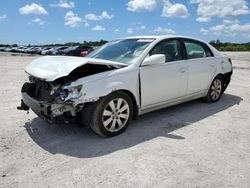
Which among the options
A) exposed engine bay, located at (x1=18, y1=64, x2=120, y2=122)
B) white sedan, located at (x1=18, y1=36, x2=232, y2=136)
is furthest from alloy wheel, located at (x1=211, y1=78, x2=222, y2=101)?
exposed engine bay, located at (x1=18, y1=64, x2=120, y2=122)

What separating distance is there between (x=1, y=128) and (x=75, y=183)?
2.37 meters

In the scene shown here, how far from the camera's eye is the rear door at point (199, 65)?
18.9 feet

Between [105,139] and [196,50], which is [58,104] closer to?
[105,139]

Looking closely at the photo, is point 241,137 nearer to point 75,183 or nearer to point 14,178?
point 75,183

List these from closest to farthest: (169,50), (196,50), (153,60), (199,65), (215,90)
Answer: (153,60)
(169,50)
(199,65)
(196,50)
(215,90)

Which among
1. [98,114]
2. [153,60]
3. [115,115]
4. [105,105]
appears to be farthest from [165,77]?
[98,114]

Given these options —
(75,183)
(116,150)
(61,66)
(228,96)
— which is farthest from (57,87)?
(228,96)

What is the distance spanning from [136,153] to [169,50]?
2.36 meters

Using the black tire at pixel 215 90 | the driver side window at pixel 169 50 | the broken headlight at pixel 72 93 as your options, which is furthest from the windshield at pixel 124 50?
the black tire at pixel 215 90

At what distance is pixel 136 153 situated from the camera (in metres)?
3.86

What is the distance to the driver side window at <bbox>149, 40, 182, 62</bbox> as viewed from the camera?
16.8 ft

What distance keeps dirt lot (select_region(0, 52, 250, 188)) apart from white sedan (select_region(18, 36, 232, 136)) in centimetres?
38

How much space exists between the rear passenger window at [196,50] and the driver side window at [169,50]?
0.29 m

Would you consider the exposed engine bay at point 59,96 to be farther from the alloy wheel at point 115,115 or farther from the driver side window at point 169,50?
the driver side window at point 169,50
